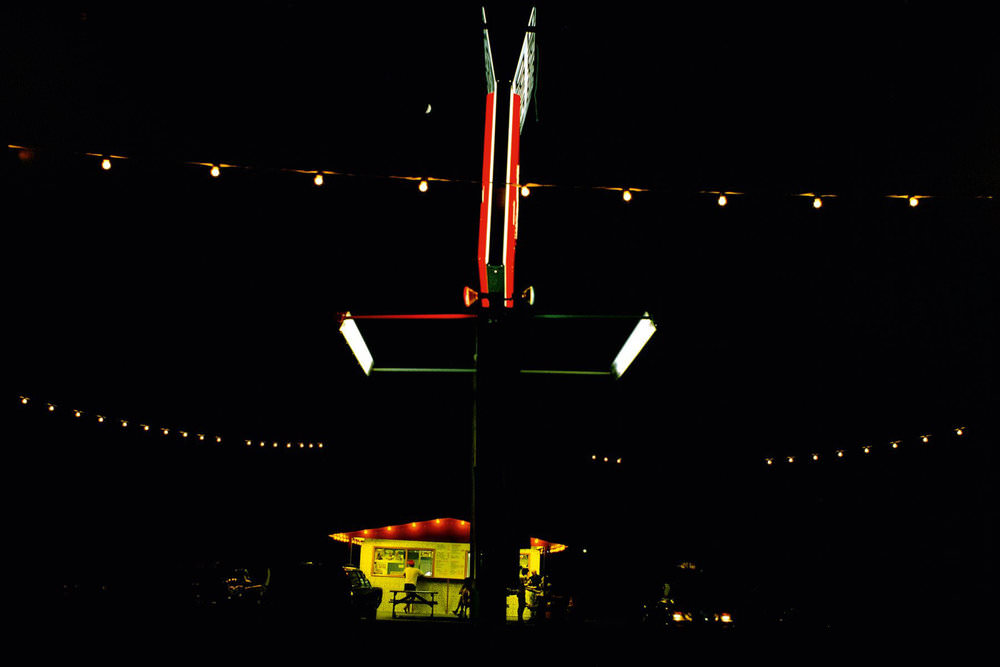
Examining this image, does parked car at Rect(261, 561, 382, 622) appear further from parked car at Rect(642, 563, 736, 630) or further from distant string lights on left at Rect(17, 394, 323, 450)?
parked car at Rect(642, 563, 736, 630)

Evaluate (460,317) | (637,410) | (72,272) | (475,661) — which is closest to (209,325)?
(72,272)

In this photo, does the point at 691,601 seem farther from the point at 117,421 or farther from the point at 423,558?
the point at 117,421

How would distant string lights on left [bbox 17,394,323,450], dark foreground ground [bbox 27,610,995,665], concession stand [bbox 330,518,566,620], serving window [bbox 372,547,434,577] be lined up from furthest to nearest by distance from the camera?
serving window [bbox 372,547,434,577], concession stand [bbox 330,518,566,620], distant string lights on left [bbox 17,394,323,450], dark foreground ground [bbox 27,610,995,665]

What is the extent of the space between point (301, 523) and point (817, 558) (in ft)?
42.4

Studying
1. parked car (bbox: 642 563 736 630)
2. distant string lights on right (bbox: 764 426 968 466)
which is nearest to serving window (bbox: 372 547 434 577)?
parked car (bbox: 642 563 736 630)

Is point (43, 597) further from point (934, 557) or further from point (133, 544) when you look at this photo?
point (934, 557)

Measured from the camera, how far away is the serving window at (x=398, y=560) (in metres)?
17.0

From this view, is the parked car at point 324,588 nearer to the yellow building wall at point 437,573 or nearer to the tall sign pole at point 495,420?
the yellow building wall at point 437,573

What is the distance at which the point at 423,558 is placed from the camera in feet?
55.9

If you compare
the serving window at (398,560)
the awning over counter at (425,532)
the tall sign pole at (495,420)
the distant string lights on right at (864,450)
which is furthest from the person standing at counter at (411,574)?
the tall sign pole at (495,420)

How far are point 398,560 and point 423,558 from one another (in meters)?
0.65

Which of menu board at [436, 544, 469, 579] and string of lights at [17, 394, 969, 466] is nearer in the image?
string of lights at [17, 394, 969, 466]

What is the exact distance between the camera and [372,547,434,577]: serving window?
55.7 feet

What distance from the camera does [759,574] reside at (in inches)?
694
